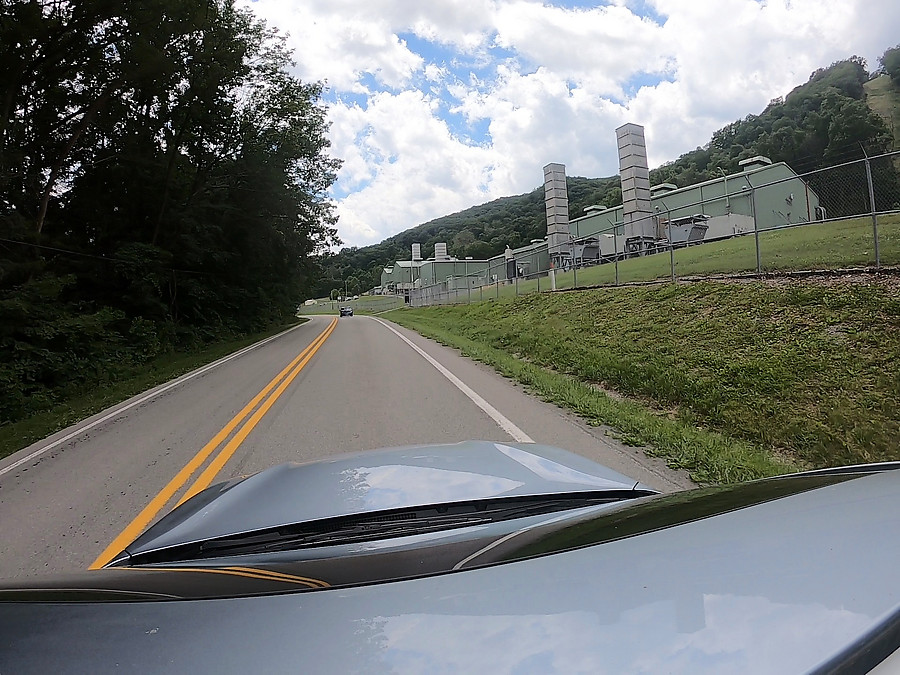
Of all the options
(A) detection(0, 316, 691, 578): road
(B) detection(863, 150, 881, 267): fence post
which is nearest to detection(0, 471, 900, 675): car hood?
(A) detection(0, 316, 691, 578): road

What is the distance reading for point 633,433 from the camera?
670cm

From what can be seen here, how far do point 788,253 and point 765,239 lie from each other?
87.3 inches

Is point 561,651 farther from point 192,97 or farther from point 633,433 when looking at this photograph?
point 192,97

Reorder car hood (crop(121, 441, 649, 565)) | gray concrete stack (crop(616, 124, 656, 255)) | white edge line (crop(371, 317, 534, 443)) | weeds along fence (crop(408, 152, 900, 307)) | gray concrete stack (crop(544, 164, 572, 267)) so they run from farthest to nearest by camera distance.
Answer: gray concrete stack (crop(544, 164, 572, 267)) < gray concrete stack (crop(616, 124, 656, 255)) < weeds along fence (crop(408, 152, 900, 307)) < white edge line (crop(371, 317, 534, 443)) < car hood (crop(121, 441, 649, 565))

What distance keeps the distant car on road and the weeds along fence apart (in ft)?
34.5

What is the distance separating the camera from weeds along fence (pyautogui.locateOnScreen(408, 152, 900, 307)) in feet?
34.5

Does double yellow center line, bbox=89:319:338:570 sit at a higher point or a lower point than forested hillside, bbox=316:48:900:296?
lower

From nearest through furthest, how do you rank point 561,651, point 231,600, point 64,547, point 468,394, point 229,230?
point 561,651 < point 231,600 < point 64,547 < point 468,394 < point 229,230

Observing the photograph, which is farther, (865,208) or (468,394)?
(865,208)

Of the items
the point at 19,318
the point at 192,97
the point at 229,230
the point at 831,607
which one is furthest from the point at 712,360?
the point at 229,230

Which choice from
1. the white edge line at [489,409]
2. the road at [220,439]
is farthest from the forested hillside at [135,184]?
the white edge line at [489,409]

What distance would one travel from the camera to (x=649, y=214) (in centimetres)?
2356

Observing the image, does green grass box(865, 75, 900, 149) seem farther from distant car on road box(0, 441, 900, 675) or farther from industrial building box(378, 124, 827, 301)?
distant car on road box(0, 441, 900, 675)

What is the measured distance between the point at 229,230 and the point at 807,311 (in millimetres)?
26055
